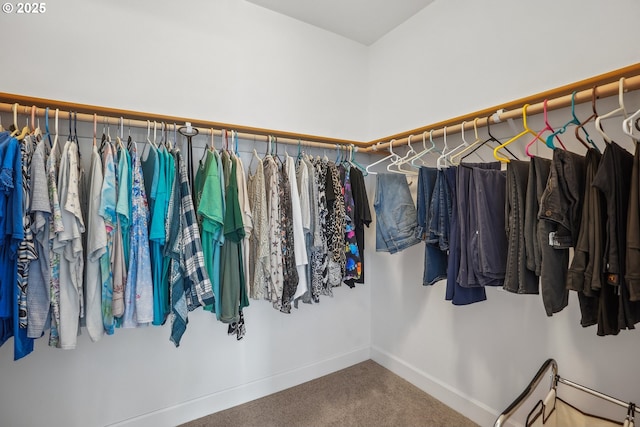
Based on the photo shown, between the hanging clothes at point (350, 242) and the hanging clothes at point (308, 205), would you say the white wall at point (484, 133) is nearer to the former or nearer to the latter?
the hanging clothes at point (350, 242)

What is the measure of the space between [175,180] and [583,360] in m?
2.09

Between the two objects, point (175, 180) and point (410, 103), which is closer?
point (175, 180)

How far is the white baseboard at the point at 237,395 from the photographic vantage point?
173 cm

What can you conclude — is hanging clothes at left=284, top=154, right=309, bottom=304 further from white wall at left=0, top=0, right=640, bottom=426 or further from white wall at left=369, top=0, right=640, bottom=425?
white wall at left=369, top=0, right=640, bottom=425

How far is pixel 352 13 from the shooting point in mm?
2113

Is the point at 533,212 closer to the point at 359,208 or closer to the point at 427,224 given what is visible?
the point at 427,224

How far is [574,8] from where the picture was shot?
136 cm

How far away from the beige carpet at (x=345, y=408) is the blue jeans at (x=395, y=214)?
3.44ft

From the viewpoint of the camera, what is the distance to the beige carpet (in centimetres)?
180

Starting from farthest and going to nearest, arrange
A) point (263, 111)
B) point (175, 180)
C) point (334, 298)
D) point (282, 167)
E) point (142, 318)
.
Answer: point (334, 298), point (263, 111), point (282, 167), point (175, 180), point (142, 318)

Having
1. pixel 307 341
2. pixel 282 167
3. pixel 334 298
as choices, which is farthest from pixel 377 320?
pixel 282 167

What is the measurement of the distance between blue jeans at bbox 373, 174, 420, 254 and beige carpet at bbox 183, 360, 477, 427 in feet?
3.44

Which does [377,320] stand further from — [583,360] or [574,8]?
[574,8]

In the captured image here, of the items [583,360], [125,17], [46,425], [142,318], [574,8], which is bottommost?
[46,425]
